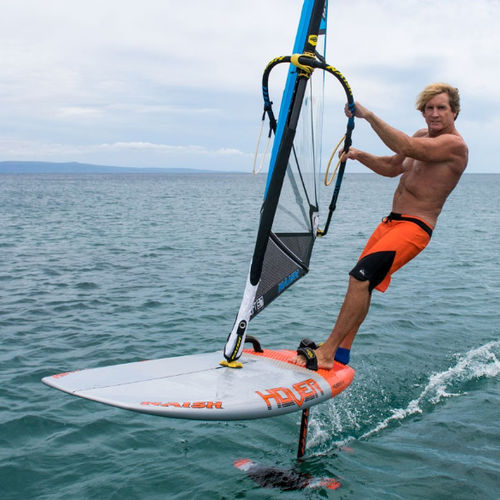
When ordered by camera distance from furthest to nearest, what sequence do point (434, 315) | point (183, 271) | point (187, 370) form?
point (183, 271), point (434, 315), point (187, 370)

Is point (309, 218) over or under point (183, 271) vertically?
over

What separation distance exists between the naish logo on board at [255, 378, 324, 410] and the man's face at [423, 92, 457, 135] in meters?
2.42

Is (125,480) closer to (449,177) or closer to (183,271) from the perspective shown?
(449,177)

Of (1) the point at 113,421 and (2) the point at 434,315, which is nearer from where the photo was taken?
(1) the point at 113,421

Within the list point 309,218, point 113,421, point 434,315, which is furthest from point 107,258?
point 309,218

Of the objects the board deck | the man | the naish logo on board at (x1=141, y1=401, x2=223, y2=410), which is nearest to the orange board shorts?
the man

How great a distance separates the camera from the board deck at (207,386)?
4.11 m

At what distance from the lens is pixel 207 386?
4.50m

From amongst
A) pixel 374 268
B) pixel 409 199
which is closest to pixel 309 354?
pixel 374 268

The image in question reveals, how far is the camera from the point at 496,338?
9.54m

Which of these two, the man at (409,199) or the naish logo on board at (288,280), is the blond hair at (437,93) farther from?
the naish logo on board at (288,280)

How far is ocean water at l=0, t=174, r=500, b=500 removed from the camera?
5.23m

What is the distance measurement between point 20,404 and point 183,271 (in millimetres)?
8795

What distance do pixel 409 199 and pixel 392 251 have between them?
53cm
